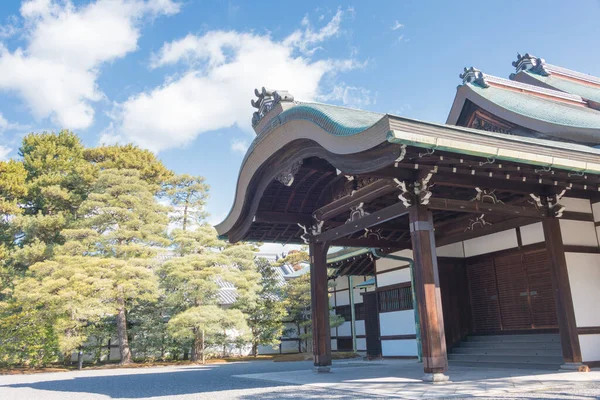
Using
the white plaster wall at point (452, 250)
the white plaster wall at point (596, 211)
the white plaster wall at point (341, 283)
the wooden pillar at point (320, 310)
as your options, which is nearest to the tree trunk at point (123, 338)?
the white plaster wall at point (341, 283)

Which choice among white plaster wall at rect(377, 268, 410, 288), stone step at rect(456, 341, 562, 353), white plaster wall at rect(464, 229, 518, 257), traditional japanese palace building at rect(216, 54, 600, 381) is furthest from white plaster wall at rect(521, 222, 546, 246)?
white plaster wall at rect(377, 268, 410, 288)

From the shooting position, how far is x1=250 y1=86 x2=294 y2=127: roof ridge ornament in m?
7.98

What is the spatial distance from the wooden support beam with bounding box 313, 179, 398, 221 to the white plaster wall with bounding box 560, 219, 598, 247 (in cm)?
296

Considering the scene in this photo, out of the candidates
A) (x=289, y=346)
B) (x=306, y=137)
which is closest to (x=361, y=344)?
(x=289, y=346)

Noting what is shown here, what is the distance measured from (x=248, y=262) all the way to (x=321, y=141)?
14010 millimetres

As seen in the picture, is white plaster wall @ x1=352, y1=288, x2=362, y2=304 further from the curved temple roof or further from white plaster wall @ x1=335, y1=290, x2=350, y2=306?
the curved temple roof

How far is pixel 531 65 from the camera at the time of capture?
41.2 feet

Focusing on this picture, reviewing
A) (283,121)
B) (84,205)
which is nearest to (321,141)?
(283,121)

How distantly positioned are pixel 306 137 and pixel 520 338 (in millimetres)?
5655

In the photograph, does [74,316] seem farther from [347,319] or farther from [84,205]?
[347,319]

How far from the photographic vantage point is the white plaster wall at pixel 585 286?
727 centimetres

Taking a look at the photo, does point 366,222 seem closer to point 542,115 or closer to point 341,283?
point 542,115

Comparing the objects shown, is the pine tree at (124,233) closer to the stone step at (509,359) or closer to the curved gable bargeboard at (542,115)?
the stone step at (509,359)

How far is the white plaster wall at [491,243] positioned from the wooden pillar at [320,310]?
3.23 m
